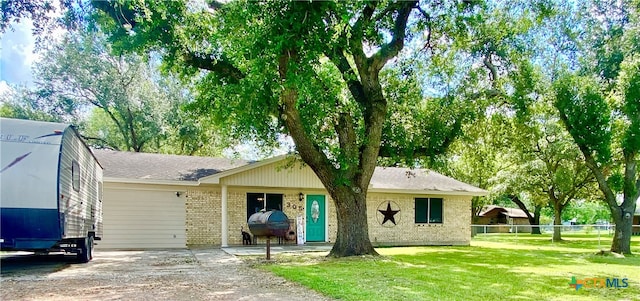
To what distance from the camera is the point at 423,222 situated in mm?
17625

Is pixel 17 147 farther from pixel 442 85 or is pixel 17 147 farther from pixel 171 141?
pixel 171 141

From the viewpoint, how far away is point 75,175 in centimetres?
836

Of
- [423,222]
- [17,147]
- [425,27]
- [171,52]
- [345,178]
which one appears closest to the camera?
[17,147]

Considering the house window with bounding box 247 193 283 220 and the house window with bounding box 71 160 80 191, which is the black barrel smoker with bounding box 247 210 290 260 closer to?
the house window with bounding box 71 160 80 191

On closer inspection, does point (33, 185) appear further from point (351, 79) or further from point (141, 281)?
point (351, 79)

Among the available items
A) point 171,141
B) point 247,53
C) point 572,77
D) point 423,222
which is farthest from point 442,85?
point 171,141

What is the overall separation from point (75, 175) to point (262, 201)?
25.1ft

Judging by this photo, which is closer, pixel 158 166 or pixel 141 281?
pixel 141 281

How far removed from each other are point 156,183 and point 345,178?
6.33 m

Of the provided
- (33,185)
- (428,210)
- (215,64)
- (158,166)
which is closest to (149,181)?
(158,166)

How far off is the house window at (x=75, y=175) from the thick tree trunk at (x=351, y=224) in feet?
18.0

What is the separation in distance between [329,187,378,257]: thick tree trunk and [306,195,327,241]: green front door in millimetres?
4952

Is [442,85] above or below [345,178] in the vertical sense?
above

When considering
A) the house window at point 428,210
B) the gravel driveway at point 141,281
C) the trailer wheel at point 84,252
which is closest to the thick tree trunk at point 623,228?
the house window at point 428,210
